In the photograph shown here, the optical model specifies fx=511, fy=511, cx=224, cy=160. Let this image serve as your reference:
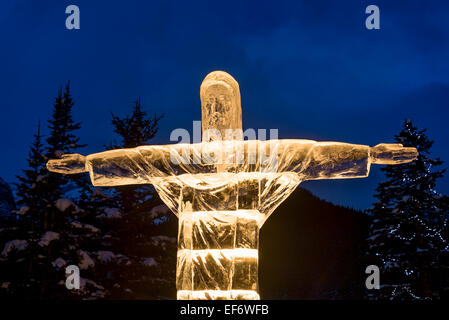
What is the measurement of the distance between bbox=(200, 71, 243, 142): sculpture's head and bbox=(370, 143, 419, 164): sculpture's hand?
1.37 metres

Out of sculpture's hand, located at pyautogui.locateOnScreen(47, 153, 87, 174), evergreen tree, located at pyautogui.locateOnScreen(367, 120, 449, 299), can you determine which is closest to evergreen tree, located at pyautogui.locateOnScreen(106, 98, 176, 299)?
evergreen tree, located at pyautogui.locateOnScreen(367, 120, 449, 299)

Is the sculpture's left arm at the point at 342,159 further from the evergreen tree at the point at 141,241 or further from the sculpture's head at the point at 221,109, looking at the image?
the evergreen tree at the point at 141,241

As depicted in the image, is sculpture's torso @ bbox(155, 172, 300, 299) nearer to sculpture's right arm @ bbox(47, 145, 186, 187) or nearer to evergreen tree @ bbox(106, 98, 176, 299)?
sculpture's right arm @ bbox(47, 145, 186, 187)

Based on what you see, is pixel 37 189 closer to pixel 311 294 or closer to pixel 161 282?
pixel 161 282

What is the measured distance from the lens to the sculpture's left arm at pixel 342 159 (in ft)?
16.3

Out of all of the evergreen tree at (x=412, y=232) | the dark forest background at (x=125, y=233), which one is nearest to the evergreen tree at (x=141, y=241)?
the dark forest background at (x=125, y=233)

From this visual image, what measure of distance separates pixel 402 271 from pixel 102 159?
46.1ft

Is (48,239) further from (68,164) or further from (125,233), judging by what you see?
(68,164)

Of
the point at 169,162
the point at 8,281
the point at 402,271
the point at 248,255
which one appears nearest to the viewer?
the point at 248,255

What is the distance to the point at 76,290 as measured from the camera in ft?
49.7

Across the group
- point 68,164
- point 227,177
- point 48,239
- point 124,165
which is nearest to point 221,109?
point 227,177
